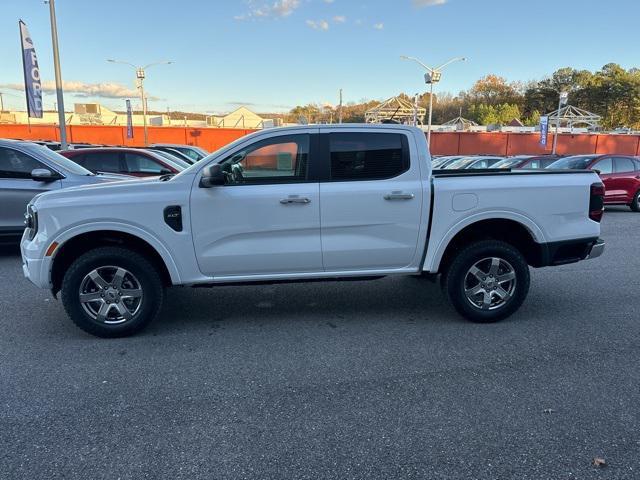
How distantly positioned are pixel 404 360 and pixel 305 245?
1.31 m

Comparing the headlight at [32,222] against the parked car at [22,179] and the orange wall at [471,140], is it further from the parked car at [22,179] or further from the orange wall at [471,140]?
the orange wall at [471,140]

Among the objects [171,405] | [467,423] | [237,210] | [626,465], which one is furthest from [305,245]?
[626,465]

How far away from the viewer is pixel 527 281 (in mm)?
4496

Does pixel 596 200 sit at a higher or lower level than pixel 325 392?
higher

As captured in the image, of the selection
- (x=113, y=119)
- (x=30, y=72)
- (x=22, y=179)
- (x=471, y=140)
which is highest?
(x=113, y=119)

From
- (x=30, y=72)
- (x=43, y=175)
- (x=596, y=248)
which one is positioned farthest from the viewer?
(x=30, y=72)

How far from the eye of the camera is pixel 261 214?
4.17 m

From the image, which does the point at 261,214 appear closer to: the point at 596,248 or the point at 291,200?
the point at 291,200

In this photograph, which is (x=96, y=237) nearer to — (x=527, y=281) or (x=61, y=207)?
(x=61, y=207)

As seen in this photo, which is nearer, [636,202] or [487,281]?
[487,281]

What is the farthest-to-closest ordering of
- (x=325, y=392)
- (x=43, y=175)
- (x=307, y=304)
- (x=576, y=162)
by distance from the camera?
(x=576, y=162), (x=43, y=175), (x=307, y=304), (x=325, y=392)

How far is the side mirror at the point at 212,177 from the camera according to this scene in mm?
4027

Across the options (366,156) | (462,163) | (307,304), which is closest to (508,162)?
(462,163)

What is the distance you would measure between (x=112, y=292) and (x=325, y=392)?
215 centimetres
